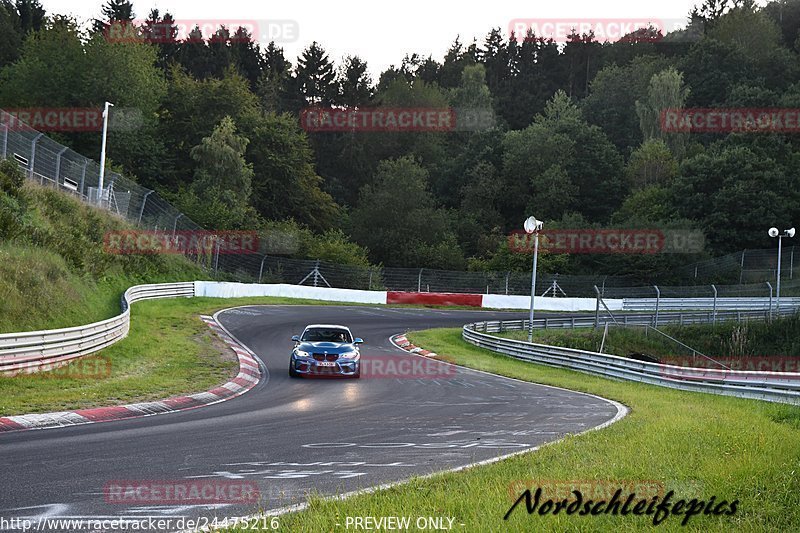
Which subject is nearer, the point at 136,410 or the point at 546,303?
the point at 136,410

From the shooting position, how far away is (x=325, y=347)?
20.3m

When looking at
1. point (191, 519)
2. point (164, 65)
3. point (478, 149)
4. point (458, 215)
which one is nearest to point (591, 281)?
point (458, 215)

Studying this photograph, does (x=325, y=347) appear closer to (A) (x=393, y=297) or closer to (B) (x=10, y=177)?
(B) (x=10, y=177)

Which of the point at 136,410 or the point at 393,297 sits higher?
the point at 393,297

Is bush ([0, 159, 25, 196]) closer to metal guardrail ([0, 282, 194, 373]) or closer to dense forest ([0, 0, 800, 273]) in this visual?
metal guardrail ([0, 282, 194, 373])

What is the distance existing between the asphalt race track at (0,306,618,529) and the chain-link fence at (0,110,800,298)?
1997cm

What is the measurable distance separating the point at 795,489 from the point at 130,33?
77.1 metres

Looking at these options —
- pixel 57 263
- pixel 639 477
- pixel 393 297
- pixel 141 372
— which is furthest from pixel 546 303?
pixel 639 477

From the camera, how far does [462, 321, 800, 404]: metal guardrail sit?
18.6 meters

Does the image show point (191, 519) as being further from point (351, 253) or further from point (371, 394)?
point (351, 253)

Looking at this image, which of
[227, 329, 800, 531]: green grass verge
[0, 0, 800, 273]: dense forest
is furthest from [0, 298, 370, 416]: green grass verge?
[0, 0, 800, 273]: dense forest

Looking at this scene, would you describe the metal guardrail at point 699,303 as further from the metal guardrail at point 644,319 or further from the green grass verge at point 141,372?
the green grass verge at point 141,372

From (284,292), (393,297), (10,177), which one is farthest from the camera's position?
(393,297)

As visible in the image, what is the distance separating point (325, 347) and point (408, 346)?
10.9 meters
